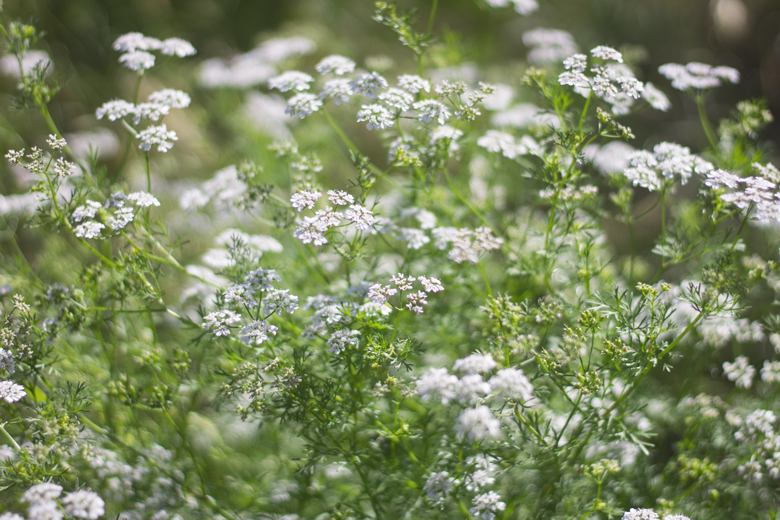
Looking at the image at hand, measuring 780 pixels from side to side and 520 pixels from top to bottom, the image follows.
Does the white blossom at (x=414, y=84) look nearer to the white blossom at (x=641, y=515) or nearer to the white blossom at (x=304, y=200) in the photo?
the white blossom at (x=304, y=200)

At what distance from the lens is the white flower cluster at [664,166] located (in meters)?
2.69

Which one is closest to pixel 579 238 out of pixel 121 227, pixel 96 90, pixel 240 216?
pixel 121 227

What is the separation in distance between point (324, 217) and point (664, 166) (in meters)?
1.85

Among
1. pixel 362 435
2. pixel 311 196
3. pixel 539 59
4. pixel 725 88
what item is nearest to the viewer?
pixel 311 196

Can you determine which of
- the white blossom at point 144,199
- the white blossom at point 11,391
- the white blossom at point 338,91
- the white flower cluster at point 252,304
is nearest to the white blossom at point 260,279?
the white flower cluster at point 252,304

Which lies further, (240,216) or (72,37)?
(72,37)

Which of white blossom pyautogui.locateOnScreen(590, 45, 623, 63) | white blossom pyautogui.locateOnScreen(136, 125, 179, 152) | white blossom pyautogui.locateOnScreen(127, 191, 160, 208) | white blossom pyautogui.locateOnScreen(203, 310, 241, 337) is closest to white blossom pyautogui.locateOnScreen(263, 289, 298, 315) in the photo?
white blossom pyautogui.locateOnScreen(203, 310, 241, 337)

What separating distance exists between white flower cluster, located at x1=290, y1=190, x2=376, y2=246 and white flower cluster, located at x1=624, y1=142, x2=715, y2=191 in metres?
1.48

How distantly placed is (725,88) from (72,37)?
9199mm

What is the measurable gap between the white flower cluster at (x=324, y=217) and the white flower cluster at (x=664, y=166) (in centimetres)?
148

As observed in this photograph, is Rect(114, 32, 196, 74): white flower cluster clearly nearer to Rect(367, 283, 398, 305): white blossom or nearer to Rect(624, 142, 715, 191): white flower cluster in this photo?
Rect(367, 283, 398, 305): white blossom

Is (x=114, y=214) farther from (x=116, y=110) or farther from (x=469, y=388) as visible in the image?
(x=469, y=388)

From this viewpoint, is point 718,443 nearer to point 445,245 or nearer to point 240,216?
point 445,245

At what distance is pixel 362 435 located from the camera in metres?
3.63
